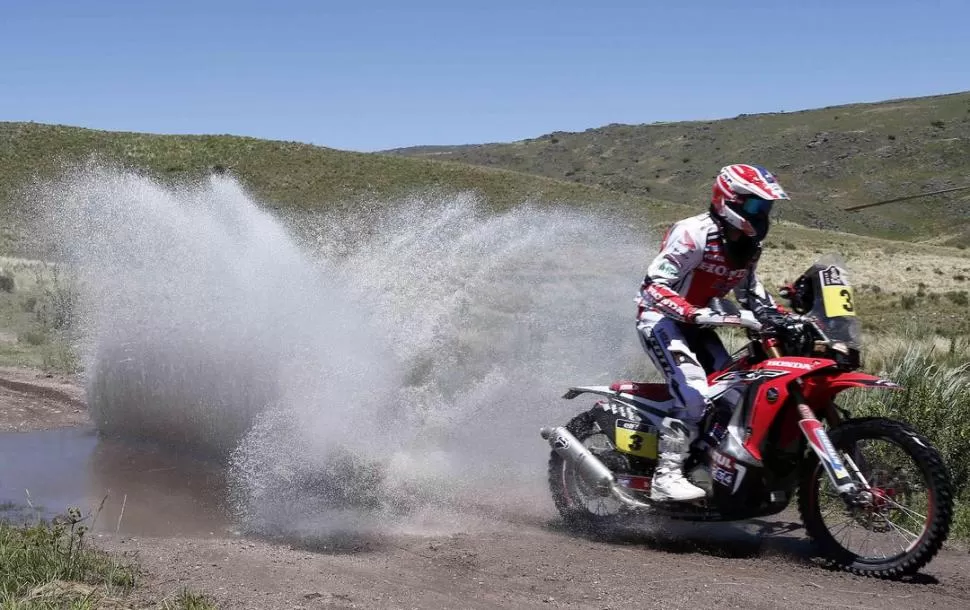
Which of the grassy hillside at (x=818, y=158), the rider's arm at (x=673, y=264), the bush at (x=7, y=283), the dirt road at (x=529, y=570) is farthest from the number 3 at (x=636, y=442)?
the grassy hillside at (x=818, y=158)

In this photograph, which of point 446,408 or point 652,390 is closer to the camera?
point 652,390

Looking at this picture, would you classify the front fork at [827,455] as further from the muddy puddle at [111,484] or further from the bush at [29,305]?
the bush at [29,305]

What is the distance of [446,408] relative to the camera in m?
8.73

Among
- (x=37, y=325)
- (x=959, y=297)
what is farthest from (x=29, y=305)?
(x=959, y=297)

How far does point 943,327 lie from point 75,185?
18.5 meters

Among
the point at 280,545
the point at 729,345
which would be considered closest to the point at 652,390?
the point at 280,545

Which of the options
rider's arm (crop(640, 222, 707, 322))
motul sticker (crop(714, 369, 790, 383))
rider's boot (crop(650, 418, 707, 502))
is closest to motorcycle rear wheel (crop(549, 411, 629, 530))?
rider's boot (crop(650, 418, 707, 502))

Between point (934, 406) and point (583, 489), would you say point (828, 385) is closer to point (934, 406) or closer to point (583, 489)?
point (583, 489)

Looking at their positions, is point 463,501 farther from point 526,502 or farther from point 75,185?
point 75,185

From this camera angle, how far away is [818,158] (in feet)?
380

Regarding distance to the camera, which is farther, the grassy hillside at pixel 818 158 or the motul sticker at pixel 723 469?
the grassy hillside at pixel 818 158

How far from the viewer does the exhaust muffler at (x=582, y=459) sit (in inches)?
275

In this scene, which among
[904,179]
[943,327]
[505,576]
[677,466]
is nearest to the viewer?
[505,576]

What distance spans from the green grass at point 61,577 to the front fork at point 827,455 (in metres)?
3.49
